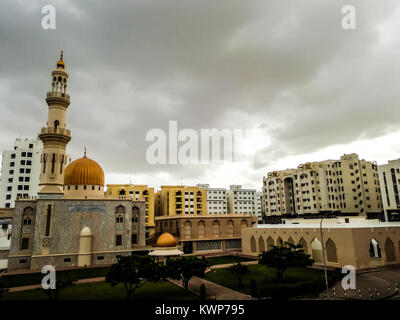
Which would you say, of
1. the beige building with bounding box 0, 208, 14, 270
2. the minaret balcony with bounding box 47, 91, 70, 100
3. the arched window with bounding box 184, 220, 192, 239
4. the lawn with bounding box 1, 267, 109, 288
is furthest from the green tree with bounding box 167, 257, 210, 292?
the minaret balcony with bounding box 47, 91, 70, 100

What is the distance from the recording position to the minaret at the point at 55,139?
4469cm

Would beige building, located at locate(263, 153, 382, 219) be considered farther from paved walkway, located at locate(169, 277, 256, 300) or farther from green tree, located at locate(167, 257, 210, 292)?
green tree, located at locate(167, 257, 210, 292)

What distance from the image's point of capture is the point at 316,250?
132 feet

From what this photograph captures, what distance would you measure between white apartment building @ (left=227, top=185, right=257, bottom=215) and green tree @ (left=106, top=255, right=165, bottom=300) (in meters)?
89.5


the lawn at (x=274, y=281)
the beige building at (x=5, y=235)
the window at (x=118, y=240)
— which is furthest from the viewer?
the window at (x=118, y=240)

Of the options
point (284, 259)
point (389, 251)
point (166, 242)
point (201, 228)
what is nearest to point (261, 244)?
point (201, 228)

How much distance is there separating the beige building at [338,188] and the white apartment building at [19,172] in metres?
76.0

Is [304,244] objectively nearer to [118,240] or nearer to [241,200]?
[118,240]

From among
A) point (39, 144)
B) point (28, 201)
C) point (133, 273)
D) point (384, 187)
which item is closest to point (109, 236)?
point (28, 201)

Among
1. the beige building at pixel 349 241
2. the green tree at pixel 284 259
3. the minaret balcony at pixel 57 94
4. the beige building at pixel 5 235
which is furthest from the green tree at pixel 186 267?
the minaret balcony at pixel 57 94

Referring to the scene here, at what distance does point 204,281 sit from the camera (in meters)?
31.4

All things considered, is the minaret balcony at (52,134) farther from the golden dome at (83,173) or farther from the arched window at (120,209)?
the arched window at (120,209)

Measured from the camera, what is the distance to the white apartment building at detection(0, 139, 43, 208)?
7406 cm

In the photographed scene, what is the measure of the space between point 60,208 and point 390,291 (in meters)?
43.5
